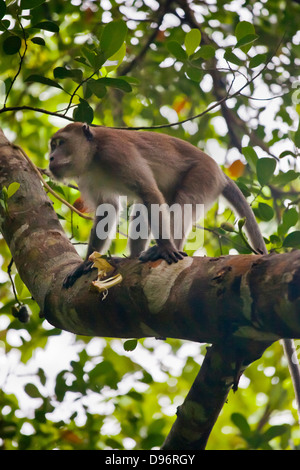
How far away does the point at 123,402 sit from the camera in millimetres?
5480

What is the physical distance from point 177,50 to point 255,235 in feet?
5.55

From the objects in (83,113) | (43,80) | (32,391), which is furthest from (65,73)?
(32,391)

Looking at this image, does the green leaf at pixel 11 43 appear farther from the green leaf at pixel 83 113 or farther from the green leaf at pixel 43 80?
the green leaf at pixel 83 113

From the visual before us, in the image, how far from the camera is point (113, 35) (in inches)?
140

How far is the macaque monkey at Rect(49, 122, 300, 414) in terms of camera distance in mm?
5102

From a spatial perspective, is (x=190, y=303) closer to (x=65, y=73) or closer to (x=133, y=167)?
(x=65, y=73)

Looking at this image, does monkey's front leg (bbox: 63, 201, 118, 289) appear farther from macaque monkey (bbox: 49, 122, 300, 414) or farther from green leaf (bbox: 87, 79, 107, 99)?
green leaf (bbox: 87, 79, 107, 99)

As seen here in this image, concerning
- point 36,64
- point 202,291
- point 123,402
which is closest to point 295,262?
point 202,291

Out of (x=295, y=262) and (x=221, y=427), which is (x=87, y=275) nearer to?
(x=295, y=262)

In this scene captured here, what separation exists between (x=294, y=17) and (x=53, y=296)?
5.34m

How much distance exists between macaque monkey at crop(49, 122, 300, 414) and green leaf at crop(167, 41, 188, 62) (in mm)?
1290

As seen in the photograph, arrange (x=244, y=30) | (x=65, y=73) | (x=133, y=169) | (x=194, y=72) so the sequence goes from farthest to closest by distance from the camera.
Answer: (x=133, y=169)
(x=194, y=72)
(x=65, y=73)
(x=244, y=30)

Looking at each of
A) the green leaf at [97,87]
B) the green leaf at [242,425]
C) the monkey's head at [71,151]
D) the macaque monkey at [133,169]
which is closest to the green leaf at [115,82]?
the green leaf at [97,87]

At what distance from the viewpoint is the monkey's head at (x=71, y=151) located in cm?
535
